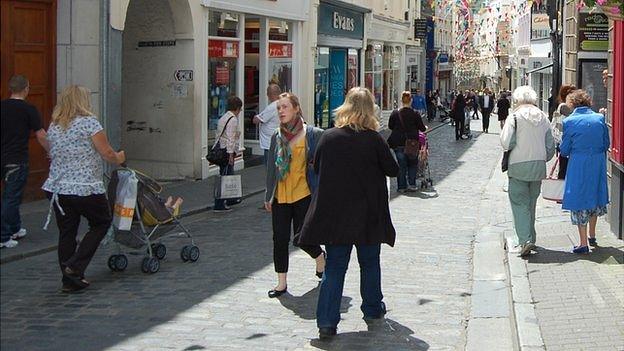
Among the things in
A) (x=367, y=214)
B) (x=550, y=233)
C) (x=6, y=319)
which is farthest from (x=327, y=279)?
(x=550, y=233)

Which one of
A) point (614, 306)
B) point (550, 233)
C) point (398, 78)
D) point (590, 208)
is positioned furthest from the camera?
point (398, 78)

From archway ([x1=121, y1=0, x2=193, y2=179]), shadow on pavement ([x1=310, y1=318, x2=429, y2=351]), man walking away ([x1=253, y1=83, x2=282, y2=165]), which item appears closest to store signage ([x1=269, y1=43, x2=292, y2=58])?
archway ([x1=121, y1=0, x2=193, y2=179])

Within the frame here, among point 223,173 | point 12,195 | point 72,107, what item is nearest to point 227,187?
point 223,173

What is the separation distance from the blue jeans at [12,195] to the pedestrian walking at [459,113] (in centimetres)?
2917

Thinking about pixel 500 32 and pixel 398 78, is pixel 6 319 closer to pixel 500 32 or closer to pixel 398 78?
pixel 398 78

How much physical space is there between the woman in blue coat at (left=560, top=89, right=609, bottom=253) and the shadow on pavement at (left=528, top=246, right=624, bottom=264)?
0.31m

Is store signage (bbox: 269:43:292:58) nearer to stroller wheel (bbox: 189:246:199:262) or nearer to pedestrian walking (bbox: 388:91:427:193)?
pedestrian walking (bbox: 388:91:427:193)

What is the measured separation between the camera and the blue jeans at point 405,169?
15.9 m

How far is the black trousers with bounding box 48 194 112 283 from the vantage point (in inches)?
255

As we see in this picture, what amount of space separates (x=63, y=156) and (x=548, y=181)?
5.29 m

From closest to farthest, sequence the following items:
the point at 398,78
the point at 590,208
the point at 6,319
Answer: the point at 6,319 < the point at 590,208 < the point at 398,78

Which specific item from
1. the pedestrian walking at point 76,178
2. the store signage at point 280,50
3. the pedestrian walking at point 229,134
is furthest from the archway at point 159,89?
the pedestrian walking at point 76,178

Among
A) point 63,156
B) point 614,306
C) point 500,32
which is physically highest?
point 500,32

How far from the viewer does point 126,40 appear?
57.5ft
